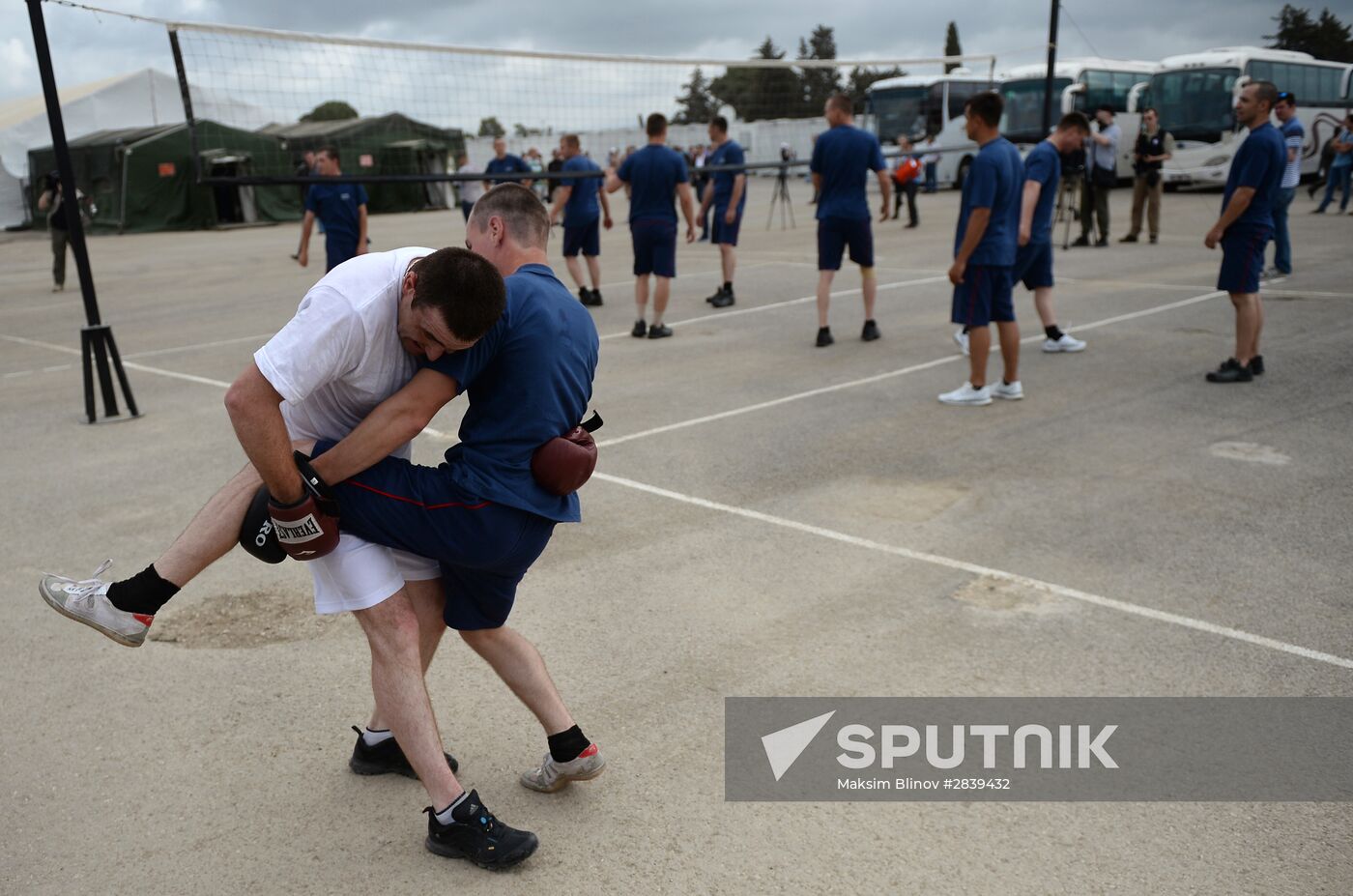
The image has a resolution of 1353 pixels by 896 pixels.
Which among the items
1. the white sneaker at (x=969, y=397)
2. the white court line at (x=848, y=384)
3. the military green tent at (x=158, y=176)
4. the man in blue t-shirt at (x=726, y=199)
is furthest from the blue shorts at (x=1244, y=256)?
the military green tent at (x=158, y=176)

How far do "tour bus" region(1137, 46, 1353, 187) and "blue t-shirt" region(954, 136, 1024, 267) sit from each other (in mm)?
20521

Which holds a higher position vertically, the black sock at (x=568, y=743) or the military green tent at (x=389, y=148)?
the military green tent at (x=389, y=148)

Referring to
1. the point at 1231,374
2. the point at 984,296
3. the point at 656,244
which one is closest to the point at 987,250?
the point at 984,296

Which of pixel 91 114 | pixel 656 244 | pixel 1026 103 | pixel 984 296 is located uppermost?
pixel 91 114

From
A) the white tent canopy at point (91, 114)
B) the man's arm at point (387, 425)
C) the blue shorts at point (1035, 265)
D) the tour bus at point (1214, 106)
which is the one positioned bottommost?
the blue shorts at point (1035, 265)

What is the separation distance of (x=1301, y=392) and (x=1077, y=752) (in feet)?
17.6

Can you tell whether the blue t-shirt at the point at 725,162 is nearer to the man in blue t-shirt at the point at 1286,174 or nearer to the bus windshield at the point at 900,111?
the man in blue t-shirt at the point at 1286,174

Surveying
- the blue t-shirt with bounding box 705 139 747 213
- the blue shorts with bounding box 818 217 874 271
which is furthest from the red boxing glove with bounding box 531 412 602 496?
the blue t-shirt with bounding box 705 139 747 213

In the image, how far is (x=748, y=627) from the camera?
13.3ft

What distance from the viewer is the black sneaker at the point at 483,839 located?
266 centimetres

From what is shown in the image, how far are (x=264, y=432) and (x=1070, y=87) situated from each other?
29.1 m

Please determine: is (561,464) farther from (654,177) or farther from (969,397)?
(654,177)

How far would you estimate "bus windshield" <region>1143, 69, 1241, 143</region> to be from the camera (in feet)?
84.2

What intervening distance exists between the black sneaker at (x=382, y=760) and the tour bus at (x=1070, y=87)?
88.2 feet
